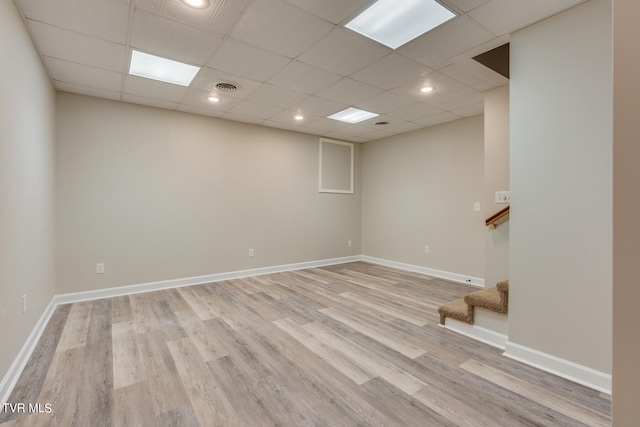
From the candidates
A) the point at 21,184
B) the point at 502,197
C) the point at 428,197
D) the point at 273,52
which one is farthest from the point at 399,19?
the point at 428,197

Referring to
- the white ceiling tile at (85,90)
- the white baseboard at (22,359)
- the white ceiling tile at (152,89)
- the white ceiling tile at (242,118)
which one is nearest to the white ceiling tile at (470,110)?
the white ceiling tile at (242,118)

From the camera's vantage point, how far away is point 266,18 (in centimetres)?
209

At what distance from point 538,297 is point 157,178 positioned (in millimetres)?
4442

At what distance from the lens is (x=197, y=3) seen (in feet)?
6.33

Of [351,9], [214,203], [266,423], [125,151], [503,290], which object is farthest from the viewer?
[214,203]

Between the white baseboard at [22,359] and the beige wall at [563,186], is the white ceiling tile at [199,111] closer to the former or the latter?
the white baseboard at [22,359]

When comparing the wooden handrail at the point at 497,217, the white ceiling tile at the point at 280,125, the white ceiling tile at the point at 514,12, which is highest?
the white ceiling tile at the point at 280,125

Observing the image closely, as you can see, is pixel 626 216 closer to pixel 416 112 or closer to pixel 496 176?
pixel 496 176

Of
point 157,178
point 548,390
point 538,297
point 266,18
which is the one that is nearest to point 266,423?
point 548,390

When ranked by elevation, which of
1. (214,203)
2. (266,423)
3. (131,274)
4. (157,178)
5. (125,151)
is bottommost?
(266,423)

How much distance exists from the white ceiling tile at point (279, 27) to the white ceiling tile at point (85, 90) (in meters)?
2.17

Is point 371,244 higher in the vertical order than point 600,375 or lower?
higher

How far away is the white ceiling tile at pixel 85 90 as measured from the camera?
10.6 ft

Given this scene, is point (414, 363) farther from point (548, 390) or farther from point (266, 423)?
point (266, 423)
